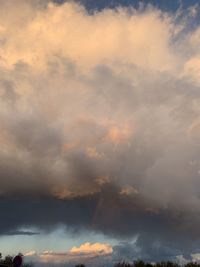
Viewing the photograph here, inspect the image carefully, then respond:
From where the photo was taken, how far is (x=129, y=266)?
4154 inches

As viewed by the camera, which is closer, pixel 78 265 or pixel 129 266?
pixel 78 265

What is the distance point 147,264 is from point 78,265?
65.1 feet

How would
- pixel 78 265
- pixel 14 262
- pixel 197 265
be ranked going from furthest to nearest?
pixel 197 265 < pixel 78 265 < pixel 14 262

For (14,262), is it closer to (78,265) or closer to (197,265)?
(78,265)

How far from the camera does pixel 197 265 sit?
101m

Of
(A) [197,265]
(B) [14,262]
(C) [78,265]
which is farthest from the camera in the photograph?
(A) [197,265]

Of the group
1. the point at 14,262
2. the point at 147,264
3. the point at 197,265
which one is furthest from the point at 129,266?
the point at 14,262

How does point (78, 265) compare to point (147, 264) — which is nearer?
point (78, 265)

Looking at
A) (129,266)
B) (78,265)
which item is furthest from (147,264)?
(78,265)

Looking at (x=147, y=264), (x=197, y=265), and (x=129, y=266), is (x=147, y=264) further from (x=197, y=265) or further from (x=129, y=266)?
(x=197, y=265)

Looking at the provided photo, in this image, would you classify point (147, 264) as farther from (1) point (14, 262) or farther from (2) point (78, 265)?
(1) point (14, 262)

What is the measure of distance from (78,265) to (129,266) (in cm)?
1702

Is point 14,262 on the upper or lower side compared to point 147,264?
lower

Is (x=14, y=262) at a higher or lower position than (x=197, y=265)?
lower
